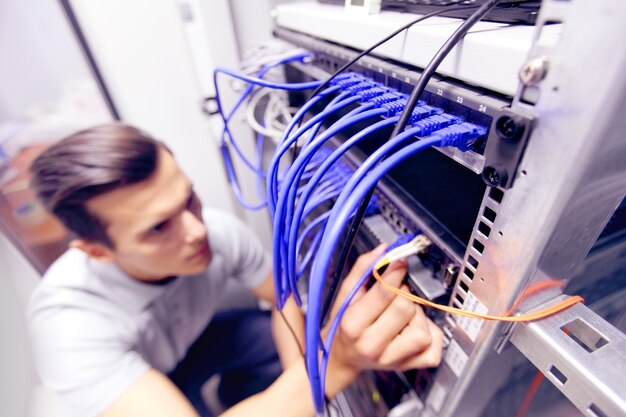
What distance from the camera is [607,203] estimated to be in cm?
23

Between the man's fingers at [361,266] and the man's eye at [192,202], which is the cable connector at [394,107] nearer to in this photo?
the man's fingers at [361,266]

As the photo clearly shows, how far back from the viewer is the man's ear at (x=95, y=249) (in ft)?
2.22

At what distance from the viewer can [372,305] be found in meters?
0.36

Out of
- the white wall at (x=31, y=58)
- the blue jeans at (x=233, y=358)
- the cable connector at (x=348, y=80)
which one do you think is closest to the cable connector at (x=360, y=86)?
the cable connector at (x=348, y=80)

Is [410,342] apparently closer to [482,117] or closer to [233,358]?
[482,117]

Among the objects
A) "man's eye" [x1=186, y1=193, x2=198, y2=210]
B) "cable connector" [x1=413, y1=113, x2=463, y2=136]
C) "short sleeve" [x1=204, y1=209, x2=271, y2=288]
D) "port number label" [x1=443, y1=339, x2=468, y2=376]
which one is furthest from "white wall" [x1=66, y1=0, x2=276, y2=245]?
"port number label" [x1=443, y1=339, x2=468, y2=376]

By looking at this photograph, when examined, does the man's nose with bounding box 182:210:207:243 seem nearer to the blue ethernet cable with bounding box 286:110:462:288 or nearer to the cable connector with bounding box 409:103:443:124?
the blue ethernet cable with bounding box 286:110:462:288

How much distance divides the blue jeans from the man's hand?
0.91 m

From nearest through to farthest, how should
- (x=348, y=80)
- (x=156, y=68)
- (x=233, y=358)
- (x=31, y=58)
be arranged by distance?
(x=348, y=80), (x=156, y=68), (x=233, y=358), (x=31, y=58)

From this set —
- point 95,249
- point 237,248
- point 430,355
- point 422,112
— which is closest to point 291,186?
point 422,112

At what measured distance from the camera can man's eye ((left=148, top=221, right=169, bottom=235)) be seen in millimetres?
664

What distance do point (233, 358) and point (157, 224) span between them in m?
0.71

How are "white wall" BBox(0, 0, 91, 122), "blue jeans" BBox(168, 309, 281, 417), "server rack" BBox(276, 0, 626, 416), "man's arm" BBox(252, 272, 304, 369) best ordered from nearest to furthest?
"server rack" BBox(276, 0, 626, 416) → "man's arm" BBox(252, 272, 304, 369) → "blue jeans" BBox(168, 309, 281, 417) → "white wall" BBox(0, 0, 91, 122)

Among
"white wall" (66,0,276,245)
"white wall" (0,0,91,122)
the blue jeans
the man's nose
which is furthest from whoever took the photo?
"white wall" (0,0,91,122)
